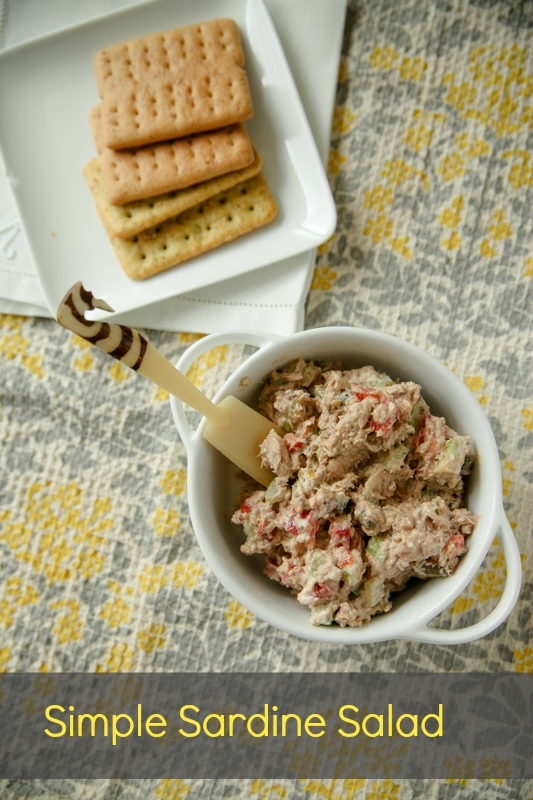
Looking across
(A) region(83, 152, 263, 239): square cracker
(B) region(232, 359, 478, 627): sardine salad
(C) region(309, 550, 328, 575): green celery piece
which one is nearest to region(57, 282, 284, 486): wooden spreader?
(B) region(232, 359, 478, 627): sardine salad

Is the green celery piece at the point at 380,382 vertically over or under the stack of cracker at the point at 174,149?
under

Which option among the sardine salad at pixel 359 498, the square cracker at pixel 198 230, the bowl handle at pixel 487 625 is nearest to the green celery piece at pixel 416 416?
the sardine salad at pixel 359 498

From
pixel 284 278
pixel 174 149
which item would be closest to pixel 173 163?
pixel 174 149

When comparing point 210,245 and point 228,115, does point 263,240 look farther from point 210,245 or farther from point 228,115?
point 228,115

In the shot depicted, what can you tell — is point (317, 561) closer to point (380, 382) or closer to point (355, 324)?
point (380, 382)

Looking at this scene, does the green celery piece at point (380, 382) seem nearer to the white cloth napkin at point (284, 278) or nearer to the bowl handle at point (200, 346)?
the bowl handle at point (200, 346)

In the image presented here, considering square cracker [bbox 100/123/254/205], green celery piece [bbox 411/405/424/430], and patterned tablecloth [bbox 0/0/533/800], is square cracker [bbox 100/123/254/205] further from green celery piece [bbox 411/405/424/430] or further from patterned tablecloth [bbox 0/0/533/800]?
green celery piece [bbox 411/405/424/430]
